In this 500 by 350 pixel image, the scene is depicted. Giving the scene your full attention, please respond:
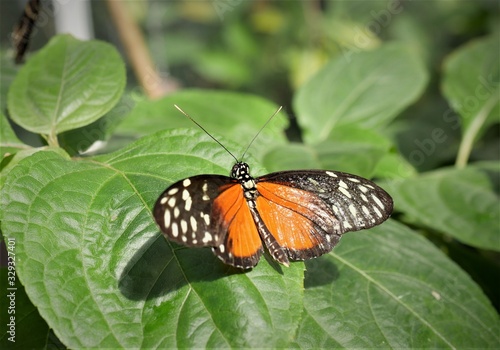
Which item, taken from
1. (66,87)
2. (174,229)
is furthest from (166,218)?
(66,87)

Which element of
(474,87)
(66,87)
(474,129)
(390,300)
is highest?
(66,87)

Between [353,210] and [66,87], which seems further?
[66,87]

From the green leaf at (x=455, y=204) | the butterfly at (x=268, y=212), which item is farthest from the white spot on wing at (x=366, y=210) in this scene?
the green leaf at (x=455, y=204)

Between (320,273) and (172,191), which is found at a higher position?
(172,191)

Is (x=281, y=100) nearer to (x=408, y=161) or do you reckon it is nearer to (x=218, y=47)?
(x=218, y=47)

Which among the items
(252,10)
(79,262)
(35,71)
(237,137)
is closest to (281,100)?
(252,10)

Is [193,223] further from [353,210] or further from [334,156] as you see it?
[334,156]
